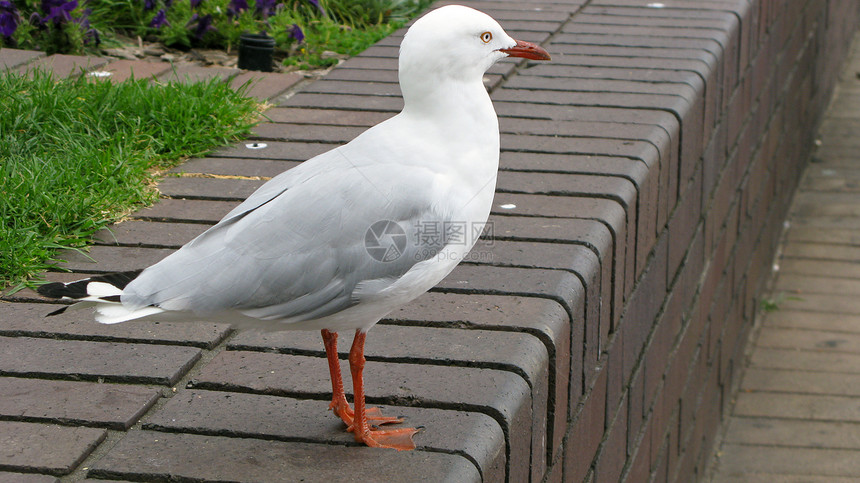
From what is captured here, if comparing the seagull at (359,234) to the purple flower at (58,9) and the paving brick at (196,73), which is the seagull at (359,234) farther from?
the purple flower at (58,9)

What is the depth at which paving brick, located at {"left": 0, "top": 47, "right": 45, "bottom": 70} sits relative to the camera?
403 centimetres

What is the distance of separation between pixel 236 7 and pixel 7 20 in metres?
0.98

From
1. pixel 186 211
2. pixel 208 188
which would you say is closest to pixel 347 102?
pixel 208 188

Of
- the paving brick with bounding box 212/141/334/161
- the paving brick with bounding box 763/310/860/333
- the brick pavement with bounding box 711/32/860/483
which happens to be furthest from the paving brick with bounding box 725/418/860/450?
the paving brick with bounding box 212/141/334/161

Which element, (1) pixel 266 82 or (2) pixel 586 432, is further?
(1) pixel 266 82

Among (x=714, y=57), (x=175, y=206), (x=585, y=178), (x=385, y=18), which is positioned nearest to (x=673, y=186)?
(x=585, y=178)

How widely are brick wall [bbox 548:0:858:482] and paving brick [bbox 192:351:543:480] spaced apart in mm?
351

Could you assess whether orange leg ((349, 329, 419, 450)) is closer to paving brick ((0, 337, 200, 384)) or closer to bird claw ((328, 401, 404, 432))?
bird claw ((328, 401, 404, 432))

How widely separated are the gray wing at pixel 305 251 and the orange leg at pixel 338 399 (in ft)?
0.49

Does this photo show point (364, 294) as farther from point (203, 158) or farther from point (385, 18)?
point (385, 18)

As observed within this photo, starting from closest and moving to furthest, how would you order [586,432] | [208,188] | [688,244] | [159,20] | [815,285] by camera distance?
[586,432]
[208,188]
[688,244]
[159,20]
[815,285]

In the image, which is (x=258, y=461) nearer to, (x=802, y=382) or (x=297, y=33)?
(x=297, y=33)

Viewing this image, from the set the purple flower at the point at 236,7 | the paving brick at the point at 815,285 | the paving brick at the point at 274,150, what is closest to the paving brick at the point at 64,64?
the purple flower at the point at 236,7

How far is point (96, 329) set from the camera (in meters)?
2.19
